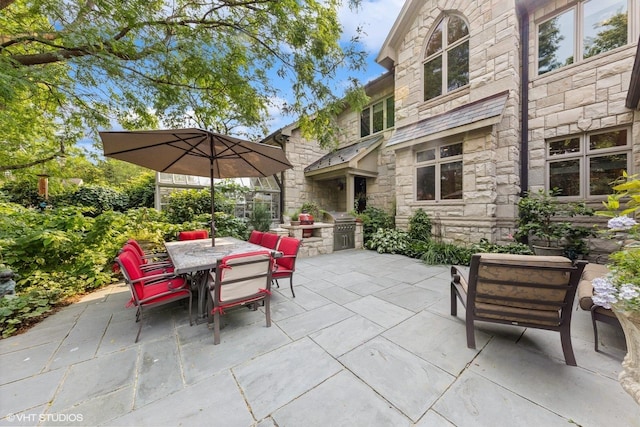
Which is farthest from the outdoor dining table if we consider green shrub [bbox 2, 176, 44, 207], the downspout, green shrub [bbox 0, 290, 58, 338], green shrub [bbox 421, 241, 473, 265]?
green shrub [bbox 2, 176, 44, 207]

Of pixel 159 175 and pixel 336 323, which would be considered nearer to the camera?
pixel 336 323

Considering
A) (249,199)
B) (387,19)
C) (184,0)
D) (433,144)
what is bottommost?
(249,199)

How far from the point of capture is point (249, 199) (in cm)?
849

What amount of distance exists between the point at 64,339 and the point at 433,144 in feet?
27.5

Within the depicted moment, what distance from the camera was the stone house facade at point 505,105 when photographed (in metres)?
4.84

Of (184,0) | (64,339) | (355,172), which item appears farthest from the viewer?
(355,172)

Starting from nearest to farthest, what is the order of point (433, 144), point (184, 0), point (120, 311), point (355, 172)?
point (120, 311) < point (184, 0) < point (433, 144) < point (355, 172)

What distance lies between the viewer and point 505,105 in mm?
5461

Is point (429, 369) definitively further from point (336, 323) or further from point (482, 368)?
point (336, 323)

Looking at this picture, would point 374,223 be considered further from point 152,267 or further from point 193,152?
point 152,267

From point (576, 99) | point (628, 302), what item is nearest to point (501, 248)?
point (576, 99)

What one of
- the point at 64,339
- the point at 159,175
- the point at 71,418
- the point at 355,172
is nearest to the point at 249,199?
the point at 159,175

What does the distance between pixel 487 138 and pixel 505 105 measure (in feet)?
2.65

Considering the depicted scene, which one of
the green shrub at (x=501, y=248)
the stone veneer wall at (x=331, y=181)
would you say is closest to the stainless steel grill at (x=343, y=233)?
the stone veneer wall at (x=331, y=181)
